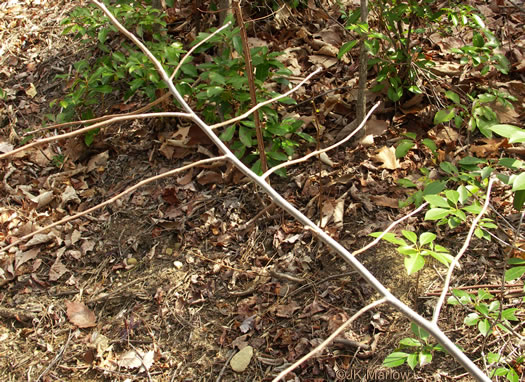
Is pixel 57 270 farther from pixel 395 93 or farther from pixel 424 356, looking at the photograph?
pixel 395 93

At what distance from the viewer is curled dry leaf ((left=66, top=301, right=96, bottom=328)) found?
106 inches

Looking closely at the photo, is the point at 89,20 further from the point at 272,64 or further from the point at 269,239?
the point at 269,239

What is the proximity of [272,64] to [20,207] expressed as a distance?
214cm

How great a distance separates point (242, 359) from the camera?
2363mm

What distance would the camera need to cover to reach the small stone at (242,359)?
7.68 ft

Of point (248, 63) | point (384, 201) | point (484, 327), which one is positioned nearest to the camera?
point (484, 327)

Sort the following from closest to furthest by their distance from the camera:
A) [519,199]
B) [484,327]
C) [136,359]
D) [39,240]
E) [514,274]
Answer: [514,274] < [484,327] < [519,199] < [136,359] < [39,240]

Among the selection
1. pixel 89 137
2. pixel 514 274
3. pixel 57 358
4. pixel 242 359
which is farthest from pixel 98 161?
pixel 514 274

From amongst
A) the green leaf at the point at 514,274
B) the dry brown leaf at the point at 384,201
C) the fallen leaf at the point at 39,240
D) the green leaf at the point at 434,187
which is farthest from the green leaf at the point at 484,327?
the fallen leaf at the point at 39,240

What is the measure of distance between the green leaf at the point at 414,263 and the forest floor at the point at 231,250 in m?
0.89

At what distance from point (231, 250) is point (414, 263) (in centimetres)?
155

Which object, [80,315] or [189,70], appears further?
[189,70]

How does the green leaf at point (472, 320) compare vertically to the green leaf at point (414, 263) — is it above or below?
below

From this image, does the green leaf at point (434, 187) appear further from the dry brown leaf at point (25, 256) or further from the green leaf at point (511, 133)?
the dry brown leaf at point (25, 256)
